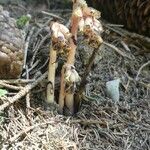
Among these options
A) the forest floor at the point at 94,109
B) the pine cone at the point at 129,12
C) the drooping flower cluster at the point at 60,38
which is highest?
the pine cone at the point at 129,12

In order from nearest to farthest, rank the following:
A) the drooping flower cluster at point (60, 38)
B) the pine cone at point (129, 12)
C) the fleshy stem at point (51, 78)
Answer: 1. the drooping flower cluster at point (60, 38)
2. the fleshy stem at point (51, 78)
3. the pine cone at point (129, 12)

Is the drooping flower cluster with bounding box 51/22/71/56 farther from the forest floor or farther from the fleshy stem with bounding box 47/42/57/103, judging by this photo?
the forest floor

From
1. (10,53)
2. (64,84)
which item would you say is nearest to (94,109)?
(64,84)

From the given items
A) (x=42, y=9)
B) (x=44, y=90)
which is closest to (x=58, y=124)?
(x=44, y=90)

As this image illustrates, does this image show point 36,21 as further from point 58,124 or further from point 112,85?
point 58,124

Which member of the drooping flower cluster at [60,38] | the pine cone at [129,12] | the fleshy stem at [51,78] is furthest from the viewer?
the pine cone at [129,12]

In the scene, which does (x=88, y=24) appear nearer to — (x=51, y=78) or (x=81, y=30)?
(x=81, y=30)

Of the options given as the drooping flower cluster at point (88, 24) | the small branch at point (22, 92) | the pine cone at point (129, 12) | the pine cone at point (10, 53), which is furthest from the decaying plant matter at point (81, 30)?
the pine cone at point (129, 12)

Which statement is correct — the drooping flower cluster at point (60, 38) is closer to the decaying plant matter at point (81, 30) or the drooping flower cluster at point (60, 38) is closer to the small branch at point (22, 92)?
the decaying plant matter at point (81, 30)
